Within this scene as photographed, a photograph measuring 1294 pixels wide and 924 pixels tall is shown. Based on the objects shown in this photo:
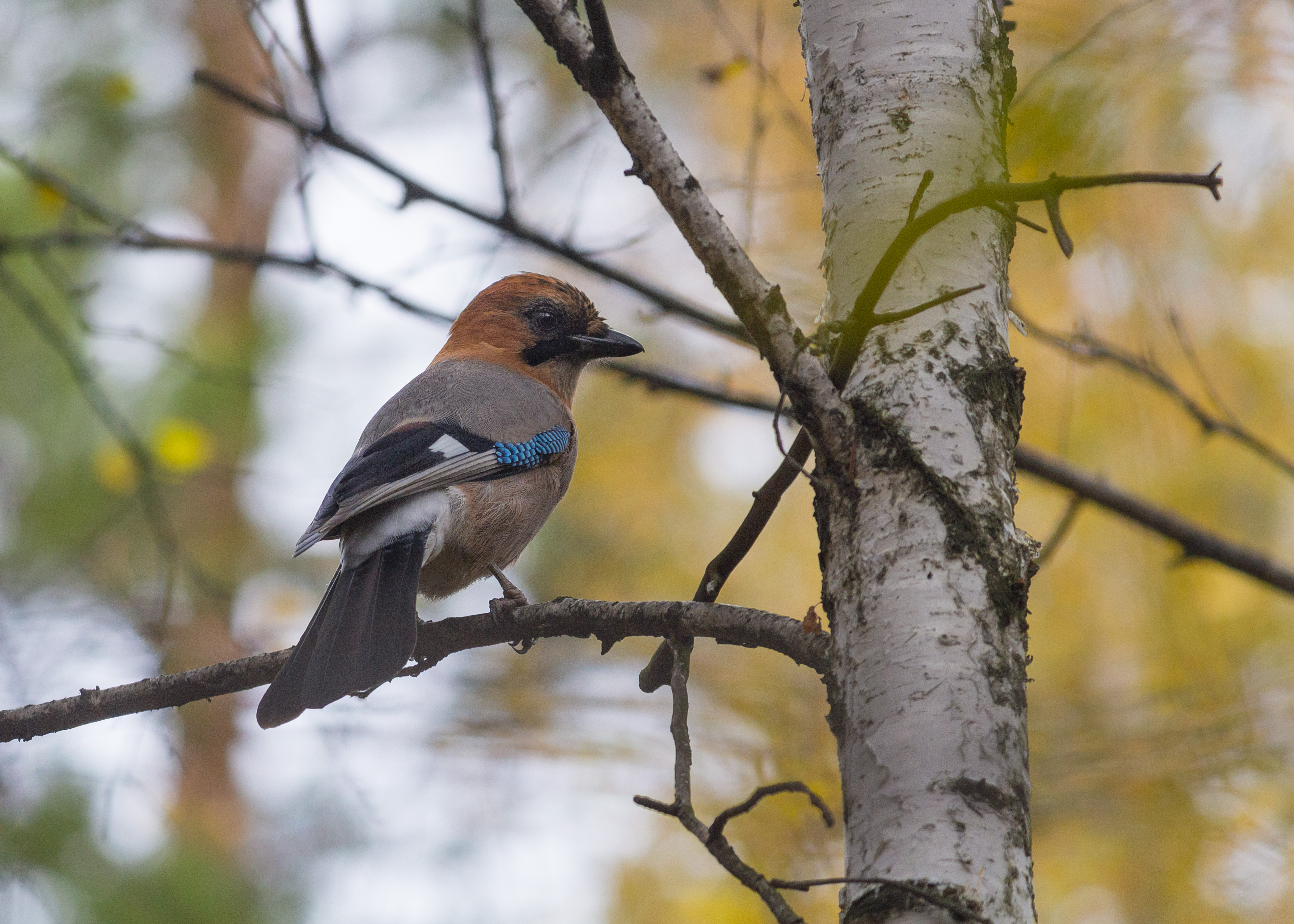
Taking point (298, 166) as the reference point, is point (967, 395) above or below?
below

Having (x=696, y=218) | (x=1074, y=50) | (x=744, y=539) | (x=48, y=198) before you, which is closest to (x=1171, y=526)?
(x=1074, y=50)

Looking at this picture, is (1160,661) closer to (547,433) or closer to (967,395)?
(547,433)

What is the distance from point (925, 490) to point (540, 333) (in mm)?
3803

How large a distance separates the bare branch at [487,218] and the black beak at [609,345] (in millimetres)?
1313

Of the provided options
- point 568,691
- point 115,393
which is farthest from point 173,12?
point 568,691

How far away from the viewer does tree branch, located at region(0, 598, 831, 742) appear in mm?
1947

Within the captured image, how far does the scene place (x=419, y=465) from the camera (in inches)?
154

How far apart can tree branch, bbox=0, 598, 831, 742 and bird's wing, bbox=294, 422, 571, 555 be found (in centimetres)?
83

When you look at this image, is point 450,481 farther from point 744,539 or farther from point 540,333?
point 744,539

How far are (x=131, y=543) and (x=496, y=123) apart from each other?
4835mm

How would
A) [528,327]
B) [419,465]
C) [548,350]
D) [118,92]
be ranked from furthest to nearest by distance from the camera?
[528,327]
[548,350]
[118,92]
[419,465]

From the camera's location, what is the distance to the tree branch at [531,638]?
1947mm

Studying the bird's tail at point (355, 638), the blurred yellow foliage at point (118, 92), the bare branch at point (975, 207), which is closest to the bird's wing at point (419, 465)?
the bird's tail at point (355, 638)

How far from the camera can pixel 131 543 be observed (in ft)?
23.4
